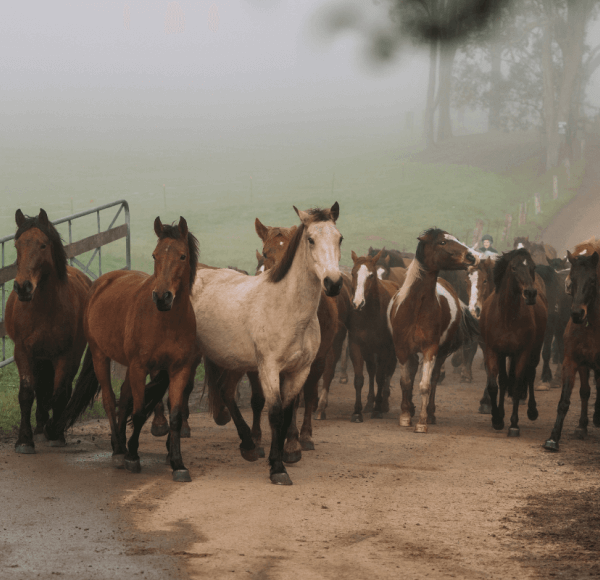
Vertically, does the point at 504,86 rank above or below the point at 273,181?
above

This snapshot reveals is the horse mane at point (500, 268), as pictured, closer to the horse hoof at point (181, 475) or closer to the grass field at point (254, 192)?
the horse hoof at point (181, 475)

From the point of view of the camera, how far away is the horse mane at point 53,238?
760cm

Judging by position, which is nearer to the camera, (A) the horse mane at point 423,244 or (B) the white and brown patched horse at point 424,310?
(B) the white and brown patched horse at point 424,310

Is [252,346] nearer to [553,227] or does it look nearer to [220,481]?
[220,481]

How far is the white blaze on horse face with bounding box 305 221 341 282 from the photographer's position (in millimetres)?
6235

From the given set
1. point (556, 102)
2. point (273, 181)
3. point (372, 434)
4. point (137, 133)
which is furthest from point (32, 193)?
point (372, 434)

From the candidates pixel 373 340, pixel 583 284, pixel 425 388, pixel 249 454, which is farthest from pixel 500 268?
pixel 249 454

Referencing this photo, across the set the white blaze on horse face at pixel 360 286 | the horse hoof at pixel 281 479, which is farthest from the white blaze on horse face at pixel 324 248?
the white blaze on horse face at pixel 360 286

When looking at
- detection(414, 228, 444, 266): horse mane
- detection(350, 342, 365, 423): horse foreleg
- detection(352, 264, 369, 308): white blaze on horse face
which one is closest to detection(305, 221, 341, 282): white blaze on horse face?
detection(414, 228, 444, 266): horse mane

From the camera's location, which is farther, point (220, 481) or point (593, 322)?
point (593, 322)

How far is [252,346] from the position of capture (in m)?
6.98

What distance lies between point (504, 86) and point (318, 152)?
711 inches

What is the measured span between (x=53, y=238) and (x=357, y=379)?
4.79m

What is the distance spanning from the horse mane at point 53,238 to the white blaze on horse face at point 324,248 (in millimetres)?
2788
